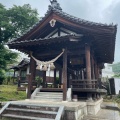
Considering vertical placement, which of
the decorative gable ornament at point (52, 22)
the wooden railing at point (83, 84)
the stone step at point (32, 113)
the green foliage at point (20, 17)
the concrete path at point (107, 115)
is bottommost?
the concrete path at point (107, 115)

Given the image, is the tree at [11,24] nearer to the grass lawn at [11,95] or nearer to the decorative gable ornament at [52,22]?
the grass lawn at [11,95]

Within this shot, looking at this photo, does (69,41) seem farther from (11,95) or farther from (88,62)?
(11,95)

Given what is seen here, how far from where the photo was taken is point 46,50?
39.5 ft

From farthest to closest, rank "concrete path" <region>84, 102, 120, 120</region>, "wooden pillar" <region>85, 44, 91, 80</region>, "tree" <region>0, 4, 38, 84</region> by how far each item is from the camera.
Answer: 1. "tree" <region>0, 4, 38, 84</region>
2. "wooden pillar" <region>85, 44, 91, 80</region>
3. "concrete path" <region>84, 102, 120, 120</region>

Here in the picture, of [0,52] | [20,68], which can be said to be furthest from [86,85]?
[20,68]

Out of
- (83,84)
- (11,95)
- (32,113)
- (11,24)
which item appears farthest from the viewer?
(11,24)

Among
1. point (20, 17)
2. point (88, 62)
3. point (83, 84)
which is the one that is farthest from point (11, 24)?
point (83, 84)

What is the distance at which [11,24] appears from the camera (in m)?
23.1

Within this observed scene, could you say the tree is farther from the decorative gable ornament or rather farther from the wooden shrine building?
the decorative gable ornament

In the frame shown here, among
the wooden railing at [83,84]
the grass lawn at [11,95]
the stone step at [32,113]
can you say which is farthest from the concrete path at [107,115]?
the grass lawn at [11,95]

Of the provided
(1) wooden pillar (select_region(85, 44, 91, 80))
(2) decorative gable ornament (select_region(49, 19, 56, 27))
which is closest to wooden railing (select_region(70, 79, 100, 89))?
(1) wooden pillar (select_region(85, 44, 91, 80))

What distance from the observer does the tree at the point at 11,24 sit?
2098cm

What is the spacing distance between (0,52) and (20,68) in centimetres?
1141

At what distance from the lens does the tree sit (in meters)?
21.0
